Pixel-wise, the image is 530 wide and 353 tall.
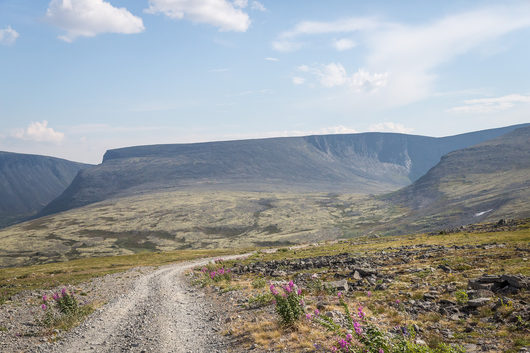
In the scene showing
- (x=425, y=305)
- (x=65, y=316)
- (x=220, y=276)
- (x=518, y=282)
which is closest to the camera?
(x=425, y=305)

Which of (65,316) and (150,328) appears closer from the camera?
(150,328)

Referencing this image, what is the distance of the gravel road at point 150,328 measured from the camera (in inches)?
544

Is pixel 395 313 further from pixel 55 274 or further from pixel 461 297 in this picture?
pixel 55 274

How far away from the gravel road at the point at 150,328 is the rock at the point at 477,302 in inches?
431

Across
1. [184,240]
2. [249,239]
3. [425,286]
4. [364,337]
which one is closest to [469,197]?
[249,239]

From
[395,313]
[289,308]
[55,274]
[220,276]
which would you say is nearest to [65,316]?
[289,308]

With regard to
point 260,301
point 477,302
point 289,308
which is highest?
point 289,308

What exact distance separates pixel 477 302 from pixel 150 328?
15.4 meters

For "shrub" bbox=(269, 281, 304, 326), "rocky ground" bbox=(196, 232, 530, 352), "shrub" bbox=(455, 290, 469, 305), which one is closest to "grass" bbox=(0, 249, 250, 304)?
"rocky ground" bbox=(196, 232, 530, 352)

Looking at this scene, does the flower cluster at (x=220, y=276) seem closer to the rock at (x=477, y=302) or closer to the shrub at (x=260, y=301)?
the shrub at (x=260, y=301)


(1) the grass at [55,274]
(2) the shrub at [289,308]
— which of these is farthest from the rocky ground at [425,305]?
(1) the grass at [55,274]

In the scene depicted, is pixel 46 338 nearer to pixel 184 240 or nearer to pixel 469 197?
pixel 184 240

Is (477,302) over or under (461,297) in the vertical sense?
over

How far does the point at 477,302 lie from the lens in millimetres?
14375
